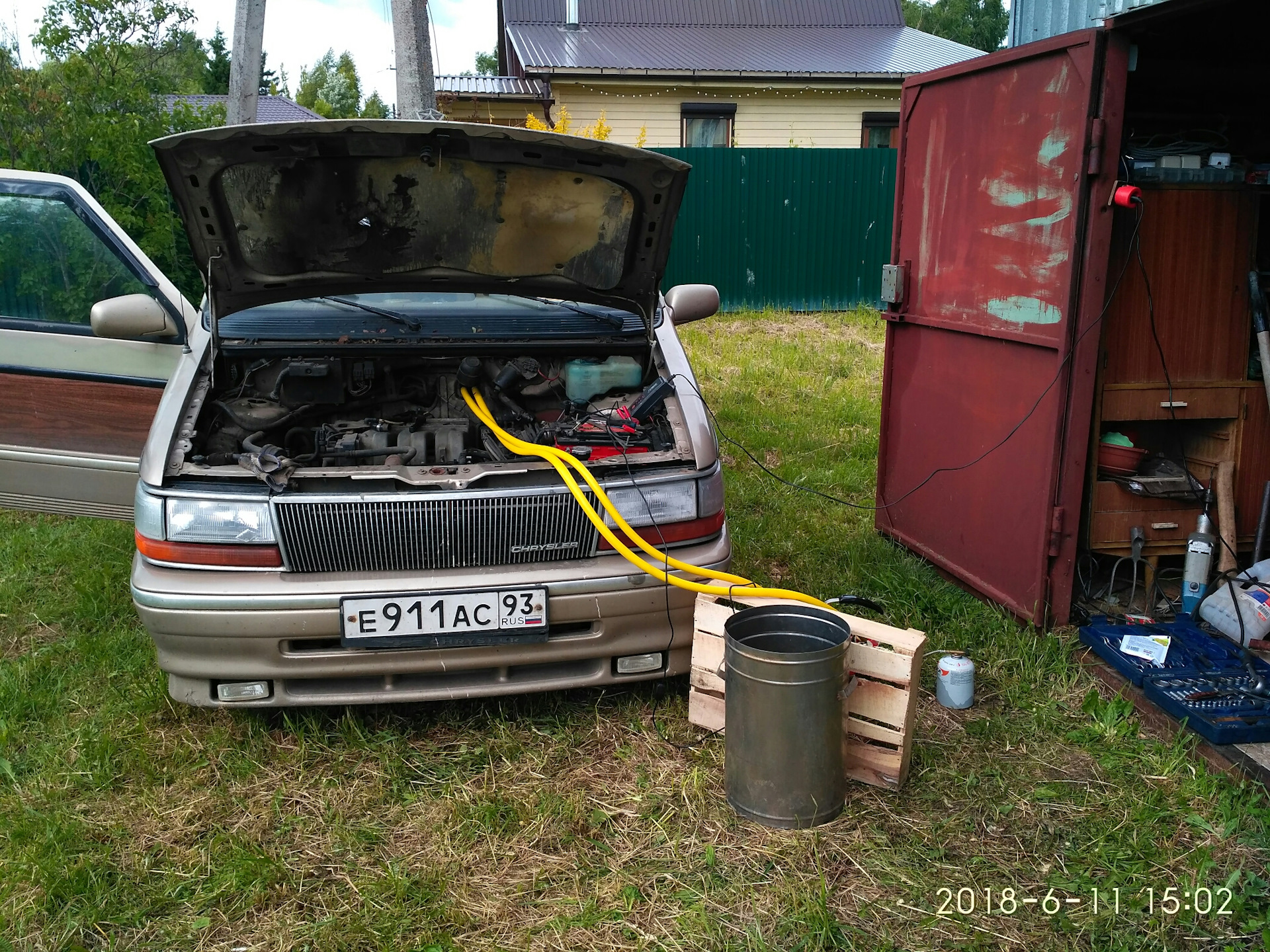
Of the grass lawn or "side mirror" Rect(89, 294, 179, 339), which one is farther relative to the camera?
"side mirror" Rect(89, 294, 179, 339)

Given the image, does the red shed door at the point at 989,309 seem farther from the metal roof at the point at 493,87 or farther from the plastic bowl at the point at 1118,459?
the metal roof at the point at 493,87

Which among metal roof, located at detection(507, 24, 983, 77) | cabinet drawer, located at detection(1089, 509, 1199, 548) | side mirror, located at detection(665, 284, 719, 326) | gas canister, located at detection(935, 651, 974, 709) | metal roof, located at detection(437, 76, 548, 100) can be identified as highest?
metal roof, located at detection(507, 24, 983, 77)

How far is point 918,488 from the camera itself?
16.3 feet

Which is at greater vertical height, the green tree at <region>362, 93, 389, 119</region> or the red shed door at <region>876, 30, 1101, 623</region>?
the green tree at <region>362, 93, 389, 119</region>

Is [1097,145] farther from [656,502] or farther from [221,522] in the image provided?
[221,522]

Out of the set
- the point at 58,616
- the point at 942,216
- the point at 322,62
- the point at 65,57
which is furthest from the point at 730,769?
the point at 322,62

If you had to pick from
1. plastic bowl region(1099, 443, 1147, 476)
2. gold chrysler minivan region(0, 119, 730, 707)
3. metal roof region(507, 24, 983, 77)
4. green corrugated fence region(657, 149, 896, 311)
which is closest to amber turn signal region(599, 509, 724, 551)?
gold chrysler minivan region(0, 119, 730, 707)

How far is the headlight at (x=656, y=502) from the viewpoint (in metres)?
3.25

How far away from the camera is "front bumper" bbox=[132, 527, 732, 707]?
9.86ft

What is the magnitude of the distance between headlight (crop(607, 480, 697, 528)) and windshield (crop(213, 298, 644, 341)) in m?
1.02

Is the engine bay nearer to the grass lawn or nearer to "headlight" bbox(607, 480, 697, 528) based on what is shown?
"headlight" bbox(607, 480, 697, 528)

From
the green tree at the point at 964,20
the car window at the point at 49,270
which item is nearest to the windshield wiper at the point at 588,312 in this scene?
the car window at the point at 49,270

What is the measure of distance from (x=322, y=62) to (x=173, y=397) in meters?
70.3

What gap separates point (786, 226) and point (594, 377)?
32.8ft
